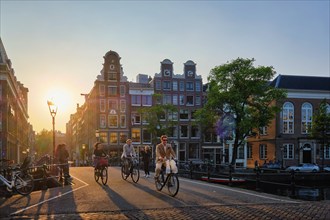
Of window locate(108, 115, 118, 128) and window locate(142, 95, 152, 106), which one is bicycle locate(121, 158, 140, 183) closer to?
window locate(108, 115, 118, 128)

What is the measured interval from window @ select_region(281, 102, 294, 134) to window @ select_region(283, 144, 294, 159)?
82.5 inches

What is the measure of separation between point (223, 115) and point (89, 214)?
39554 mm

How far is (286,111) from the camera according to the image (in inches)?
2415

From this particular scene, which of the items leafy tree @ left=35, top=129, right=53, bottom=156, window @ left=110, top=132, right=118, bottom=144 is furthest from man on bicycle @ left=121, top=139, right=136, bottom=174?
leafy tree @ left=35, top=129, right=53, bottom=156

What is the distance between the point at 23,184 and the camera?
45.1 ft

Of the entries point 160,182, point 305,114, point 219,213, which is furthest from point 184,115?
point 219,213

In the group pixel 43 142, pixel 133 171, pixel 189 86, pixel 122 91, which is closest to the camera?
pixel 133 171

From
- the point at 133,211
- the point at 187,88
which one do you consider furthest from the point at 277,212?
the point at 187,88

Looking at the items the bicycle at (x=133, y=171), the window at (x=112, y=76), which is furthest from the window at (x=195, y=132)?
the bicycle at (x=133, y=171)

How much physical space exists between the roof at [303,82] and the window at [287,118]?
9.43 ft

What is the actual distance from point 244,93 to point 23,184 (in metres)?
35.1

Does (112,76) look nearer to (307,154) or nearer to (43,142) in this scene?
(307,154)

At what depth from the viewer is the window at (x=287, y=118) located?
6109cm

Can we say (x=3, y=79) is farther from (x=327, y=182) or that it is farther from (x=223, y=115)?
Answer: (x=327, y=182)
